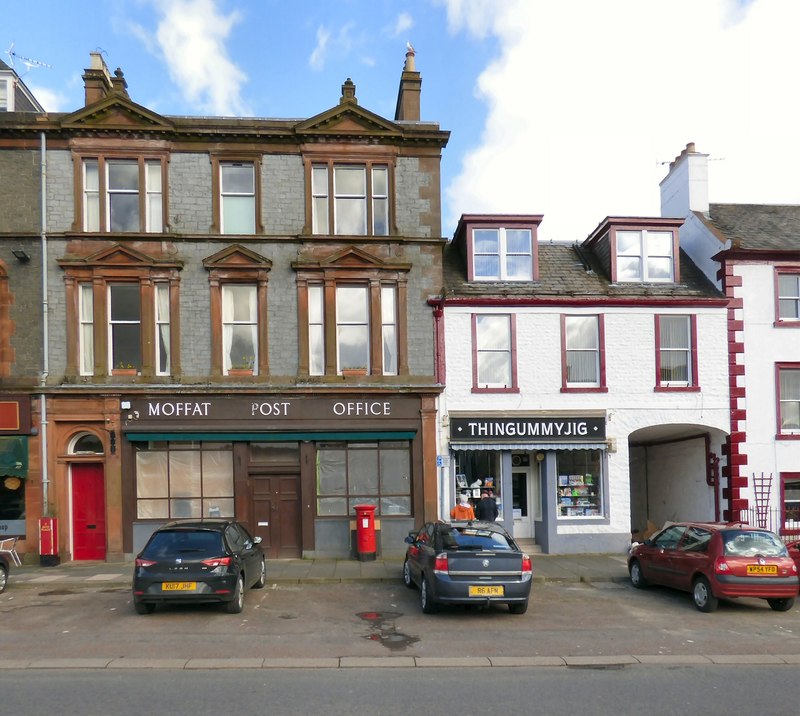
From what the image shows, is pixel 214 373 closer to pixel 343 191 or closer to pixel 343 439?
pixel 343 439

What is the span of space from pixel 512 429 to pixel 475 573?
7329mm

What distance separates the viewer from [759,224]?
834 inches

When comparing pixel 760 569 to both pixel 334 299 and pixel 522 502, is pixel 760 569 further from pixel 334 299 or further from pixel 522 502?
pixel 334 299

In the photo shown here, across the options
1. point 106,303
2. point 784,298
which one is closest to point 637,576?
point 784,298

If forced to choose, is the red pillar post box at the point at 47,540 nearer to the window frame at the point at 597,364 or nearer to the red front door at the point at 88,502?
the red front door at the point at 88,502

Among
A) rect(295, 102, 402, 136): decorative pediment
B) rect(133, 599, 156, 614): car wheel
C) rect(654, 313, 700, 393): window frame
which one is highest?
rect(295, 102, 402, 136): decorative pediment

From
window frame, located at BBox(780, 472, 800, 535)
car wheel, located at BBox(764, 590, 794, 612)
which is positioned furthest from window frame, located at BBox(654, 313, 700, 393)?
car wheel, located at BBox(764, 590, 794, 612)

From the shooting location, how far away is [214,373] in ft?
59.6

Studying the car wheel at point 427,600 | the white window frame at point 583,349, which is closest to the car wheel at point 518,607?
the car wheel at point 427,600

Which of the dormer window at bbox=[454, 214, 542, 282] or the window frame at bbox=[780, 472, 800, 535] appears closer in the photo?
the window frame at bbox=[780, 472, 800, 535]

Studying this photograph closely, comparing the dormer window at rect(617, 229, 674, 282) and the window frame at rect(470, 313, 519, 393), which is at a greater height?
the dormer window at rect(617, 229, 674, 282)

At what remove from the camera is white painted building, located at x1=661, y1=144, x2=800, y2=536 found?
19.0 m

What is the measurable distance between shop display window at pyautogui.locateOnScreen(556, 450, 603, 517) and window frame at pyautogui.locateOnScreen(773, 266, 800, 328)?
19.9ft

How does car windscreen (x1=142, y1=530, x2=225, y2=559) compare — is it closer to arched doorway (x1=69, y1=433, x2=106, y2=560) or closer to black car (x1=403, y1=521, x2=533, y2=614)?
black car (x1=403, y1=521, x2=533, y2=614)
